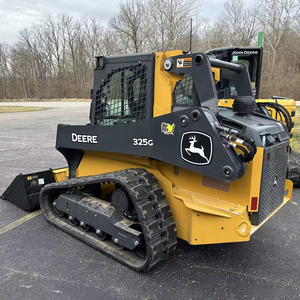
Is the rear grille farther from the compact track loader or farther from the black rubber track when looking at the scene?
the black rubber track

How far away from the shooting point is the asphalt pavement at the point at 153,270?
268 centimetres

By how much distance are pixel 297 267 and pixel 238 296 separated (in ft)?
2.91

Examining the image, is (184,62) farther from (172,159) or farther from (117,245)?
(117,245)

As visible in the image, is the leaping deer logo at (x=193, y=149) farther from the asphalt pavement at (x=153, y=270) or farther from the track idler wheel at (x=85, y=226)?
the track idler wheel at (x=85, y=226)

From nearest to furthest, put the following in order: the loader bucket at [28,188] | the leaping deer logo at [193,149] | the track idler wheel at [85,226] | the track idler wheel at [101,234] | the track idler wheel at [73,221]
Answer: the leaping deer logo at [193,149] < the track idler wheel at [101,234] < the track idler wheel at [85,226] < the track idler wheel at [73,221] < the loader bucket at [28,188]

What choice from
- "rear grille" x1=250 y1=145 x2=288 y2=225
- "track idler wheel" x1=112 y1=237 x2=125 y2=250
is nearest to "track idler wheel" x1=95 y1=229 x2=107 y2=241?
"track idler wheel" x1=112 y1=237 x2=125 y2=250

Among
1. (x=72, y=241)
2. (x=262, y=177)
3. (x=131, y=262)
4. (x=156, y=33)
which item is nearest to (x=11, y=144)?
(x=72, y=241)

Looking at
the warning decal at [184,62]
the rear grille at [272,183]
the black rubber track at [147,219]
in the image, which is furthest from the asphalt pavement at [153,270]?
the warning decal at [184,62]

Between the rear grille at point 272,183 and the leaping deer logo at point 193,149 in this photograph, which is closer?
the leaping deer logo at point 193,149

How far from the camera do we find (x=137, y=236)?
2.88 meters

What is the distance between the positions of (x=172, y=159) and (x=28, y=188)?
104 inches

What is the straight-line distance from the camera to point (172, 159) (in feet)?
9.14

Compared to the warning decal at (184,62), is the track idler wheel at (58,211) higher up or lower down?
lower down

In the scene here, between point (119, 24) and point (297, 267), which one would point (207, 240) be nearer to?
point (297, 267)
